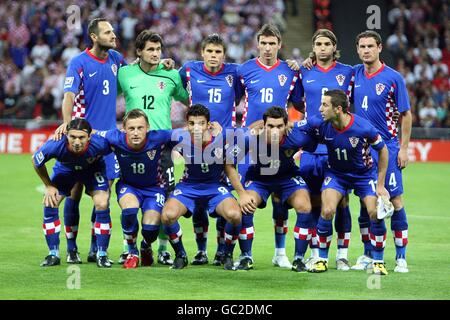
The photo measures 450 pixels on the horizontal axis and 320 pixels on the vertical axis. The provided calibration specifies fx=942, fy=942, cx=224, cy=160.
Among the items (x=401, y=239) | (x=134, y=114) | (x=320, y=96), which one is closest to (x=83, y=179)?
(x=134, y=114)

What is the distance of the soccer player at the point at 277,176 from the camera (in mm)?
9305

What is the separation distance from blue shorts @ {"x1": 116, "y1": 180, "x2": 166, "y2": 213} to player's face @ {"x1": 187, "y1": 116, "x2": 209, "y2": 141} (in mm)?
695

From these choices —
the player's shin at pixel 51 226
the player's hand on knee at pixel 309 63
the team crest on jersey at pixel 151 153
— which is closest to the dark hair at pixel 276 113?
the player's hand on knee at pixel 309 63

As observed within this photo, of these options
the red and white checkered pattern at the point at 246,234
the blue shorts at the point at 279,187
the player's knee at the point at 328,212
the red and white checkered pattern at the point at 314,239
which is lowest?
the red and white checkered pattern at the point at 314,239

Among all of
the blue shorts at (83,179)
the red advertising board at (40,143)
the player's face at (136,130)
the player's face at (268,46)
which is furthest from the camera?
the red advertising board at (40,143)

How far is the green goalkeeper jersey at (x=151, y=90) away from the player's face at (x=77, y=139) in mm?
972

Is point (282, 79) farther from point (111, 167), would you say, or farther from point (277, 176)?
point (111, 167)

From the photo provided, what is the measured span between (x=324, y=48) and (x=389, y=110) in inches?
36.3

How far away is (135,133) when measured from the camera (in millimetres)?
9219

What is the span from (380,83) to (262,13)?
15.5m

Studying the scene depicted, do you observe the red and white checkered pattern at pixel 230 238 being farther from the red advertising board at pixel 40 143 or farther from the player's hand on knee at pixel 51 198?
the red advertising board at pixel 40 143

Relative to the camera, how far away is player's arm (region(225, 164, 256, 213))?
9.30 meters
